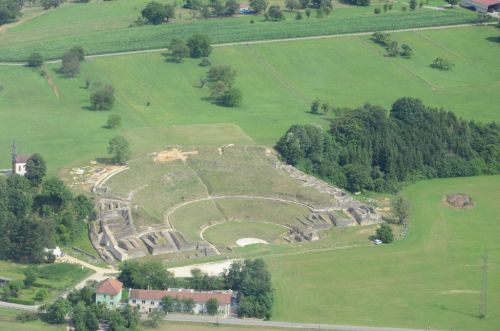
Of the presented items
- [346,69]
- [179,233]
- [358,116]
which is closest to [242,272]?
[179,233]

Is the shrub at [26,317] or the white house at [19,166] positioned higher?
the white house at [19,166]

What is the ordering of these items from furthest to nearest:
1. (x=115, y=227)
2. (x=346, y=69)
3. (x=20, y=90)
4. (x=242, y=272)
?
(x=346, y=69)
(x=20, y=90)
(x=115, y=227)
(x=242, y=272)

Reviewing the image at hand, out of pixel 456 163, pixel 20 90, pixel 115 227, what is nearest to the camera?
pixel 115 227

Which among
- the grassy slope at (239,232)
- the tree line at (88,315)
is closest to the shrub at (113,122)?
the grassy slope at (239,232)

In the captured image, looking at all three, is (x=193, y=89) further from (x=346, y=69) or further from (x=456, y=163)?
(x=456, y=163)

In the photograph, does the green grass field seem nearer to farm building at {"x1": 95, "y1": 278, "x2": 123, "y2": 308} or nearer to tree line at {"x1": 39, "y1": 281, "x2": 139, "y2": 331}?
tree line at {"x1": 39, "y1": 281, "x2": 139, "y2": 331}

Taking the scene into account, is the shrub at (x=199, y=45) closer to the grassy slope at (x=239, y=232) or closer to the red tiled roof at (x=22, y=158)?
the red tiled roof at (x=22, y=158)
